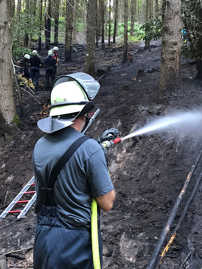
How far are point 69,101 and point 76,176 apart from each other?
0.58 m

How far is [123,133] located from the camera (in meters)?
8.50

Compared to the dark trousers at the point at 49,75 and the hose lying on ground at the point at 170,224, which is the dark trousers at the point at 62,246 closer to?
the hose lying on ground at the point at 170,224

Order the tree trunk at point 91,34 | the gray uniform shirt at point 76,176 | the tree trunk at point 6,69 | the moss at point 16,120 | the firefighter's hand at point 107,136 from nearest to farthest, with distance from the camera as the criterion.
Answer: the gray uniform shirt at point 76,176 < the firefighter's hand at point 107,136 < the tree trunk at point 6,69 < the moss at point 16,120 < the tree trunk at point 91,34

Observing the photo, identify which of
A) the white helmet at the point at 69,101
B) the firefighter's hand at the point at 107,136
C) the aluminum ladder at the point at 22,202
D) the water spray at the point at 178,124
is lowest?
the aluminum ladder at the point at 22,202

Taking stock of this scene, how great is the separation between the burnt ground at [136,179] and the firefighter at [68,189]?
2.19 meters

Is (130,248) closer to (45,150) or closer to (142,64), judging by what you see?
(45,150)

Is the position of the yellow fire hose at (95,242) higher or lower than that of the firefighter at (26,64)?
higher

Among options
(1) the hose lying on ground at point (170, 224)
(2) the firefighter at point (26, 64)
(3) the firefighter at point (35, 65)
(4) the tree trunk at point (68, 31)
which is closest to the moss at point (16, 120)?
(3) the firefighter at point (35, 65)

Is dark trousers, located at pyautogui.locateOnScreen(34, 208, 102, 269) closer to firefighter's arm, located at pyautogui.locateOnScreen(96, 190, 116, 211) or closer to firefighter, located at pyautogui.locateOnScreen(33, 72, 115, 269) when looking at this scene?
firefighter, located at pyautogui.locateOnScreen(33, 72, 115, 269)

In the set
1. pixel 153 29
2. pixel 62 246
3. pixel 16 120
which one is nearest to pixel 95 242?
→ pixel 62 246

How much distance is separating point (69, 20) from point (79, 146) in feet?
66.5

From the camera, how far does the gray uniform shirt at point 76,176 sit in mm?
2355

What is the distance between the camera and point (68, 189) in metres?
2.40

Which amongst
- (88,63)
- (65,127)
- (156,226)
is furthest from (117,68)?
(65,127)
